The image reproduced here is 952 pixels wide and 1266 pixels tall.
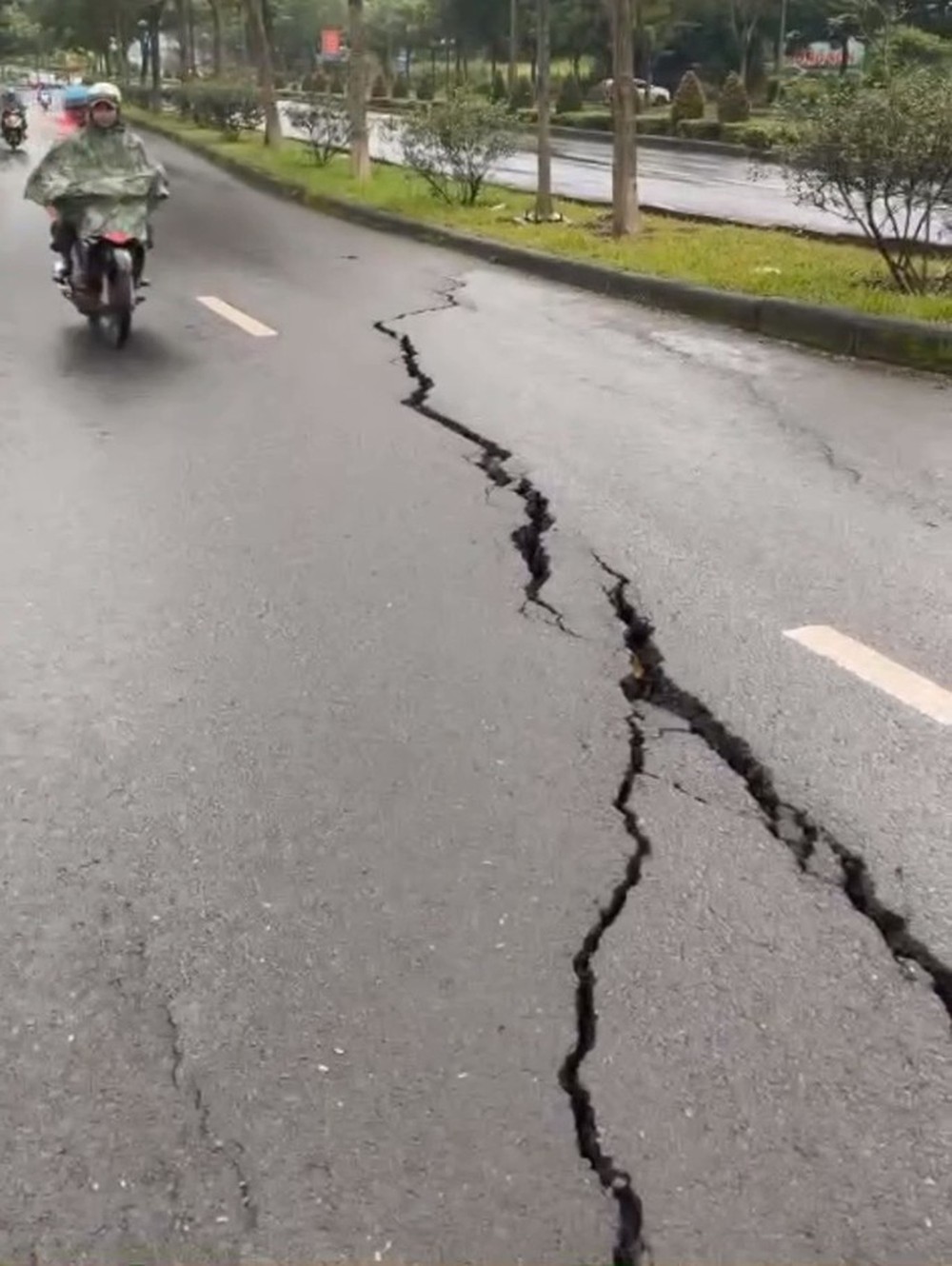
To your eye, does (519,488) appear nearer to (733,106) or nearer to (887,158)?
(887,158)

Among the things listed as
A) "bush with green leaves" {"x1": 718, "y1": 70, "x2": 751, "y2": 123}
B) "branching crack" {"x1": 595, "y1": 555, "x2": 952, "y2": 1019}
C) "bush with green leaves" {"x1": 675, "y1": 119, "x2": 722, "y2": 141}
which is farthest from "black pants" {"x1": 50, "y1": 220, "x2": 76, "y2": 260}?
"bush with green leaves" {"x1": 718, "y1": 70, "x2": 751, "y2": 123}

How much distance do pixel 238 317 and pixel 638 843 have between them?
830cm

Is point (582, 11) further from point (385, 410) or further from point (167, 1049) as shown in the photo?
point (167, 1049)

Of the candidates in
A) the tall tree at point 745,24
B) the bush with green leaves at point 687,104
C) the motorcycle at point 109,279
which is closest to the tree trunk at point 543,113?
the motorcycle at point 109,279

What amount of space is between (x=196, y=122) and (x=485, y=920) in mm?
40087

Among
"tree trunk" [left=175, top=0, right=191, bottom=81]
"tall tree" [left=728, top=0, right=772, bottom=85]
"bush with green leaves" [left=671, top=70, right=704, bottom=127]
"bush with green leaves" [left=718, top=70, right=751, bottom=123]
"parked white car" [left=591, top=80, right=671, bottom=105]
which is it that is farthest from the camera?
"parked white car" [left=591, top=80, right=671, bottom=105]

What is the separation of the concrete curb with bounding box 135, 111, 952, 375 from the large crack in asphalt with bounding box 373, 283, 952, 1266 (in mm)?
4055

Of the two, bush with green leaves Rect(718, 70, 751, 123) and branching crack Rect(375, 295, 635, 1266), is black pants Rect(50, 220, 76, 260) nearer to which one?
branching crack Rect(375, 295, 635, 1266)

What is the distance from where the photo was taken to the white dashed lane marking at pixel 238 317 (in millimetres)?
10453

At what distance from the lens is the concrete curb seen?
29.9 feet

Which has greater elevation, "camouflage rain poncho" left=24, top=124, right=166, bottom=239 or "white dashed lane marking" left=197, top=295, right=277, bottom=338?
"camouflage rain poncho" left=24, top=124, right=166, bottom=239

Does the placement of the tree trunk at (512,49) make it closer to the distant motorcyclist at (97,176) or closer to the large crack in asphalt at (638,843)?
the distant motorcyclist at (97,176)

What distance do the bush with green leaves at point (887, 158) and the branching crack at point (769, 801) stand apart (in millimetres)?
5904

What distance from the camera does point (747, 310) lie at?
1054cm
